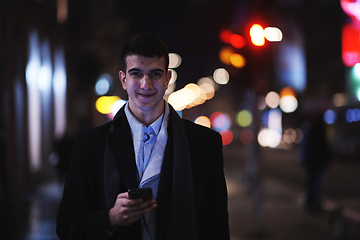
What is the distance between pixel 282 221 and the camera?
259 inches

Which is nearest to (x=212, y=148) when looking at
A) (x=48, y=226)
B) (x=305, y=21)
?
(x=48, y=226)

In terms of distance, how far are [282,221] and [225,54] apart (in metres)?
3.47

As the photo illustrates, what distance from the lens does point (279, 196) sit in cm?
911

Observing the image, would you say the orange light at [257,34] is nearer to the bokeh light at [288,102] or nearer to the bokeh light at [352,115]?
the bokeh light at [288,102]

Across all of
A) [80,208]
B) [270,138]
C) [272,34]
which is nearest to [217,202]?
[80,208]

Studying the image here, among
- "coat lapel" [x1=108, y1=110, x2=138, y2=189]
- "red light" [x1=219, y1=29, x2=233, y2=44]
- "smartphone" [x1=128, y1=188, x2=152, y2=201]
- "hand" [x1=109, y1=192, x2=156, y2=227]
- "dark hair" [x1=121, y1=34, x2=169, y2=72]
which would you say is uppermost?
"red light" [x1=219, y1=29, x2=233, y2=44]

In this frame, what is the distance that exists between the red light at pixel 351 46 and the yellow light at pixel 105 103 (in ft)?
48.6

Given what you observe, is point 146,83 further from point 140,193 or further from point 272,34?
point 272,34

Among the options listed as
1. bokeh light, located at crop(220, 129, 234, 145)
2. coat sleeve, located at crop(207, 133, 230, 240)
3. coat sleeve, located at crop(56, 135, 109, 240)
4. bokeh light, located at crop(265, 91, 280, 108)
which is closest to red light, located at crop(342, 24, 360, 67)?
coat sleeve, located at crop(207, 133, 230, 240)

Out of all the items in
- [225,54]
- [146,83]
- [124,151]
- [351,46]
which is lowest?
[124,151]

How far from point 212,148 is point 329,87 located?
1324 inches

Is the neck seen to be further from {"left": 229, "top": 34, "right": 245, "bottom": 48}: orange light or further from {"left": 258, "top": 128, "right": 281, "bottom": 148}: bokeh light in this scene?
{"left": 258, "top": 128, "right": 281, "bottom": 148}: bokeh light

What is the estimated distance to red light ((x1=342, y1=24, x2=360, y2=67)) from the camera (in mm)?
8445

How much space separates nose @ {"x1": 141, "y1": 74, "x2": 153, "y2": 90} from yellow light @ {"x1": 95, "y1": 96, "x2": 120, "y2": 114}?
63.1ft
